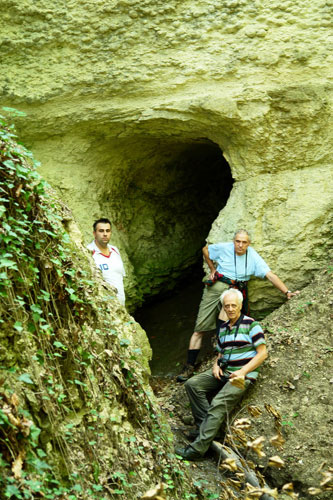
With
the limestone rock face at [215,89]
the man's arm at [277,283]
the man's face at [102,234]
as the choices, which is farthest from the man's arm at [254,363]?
the man's face at [102,234]

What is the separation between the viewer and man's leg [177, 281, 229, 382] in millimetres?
6453

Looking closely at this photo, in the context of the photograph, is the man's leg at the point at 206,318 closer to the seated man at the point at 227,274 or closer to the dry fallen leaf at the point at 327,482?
the seated man at the point at 227,274

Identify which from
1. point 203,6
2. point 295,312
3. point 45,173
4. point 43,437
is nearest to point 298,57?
point 203,6

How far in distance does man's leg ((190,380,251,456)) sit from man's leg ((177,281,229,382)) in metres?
1.27

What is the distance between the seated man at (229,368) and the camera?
16.8ft

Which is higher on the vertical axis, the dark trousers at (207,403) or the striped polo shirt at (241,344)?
the striped polo shirt at (241,344)

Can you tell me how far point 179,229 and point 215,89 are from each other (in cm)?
351

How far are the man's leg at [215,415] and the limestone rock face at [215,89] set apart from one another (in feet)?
6.00

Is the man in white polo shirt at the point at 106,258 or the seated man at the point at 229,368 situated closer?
the seated man at the point at 229,368

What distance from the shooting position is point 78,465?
10.6 feet

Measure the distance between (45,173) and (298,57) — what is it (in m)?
3.82

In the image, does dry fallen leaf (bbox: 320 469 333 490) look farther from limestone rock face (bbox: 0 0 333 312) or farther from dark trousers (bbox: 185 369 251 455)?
limestone rock face (bbox: 0 0 333 312)

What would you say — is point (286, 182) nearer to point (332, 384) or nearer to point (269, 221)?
point (269, 221)

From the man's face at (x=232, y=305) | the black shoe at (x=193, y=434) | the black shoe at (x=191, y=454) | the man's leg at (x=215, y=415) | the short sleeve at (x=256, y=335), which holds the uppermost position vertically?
the man's face at (x=232, y=305)
